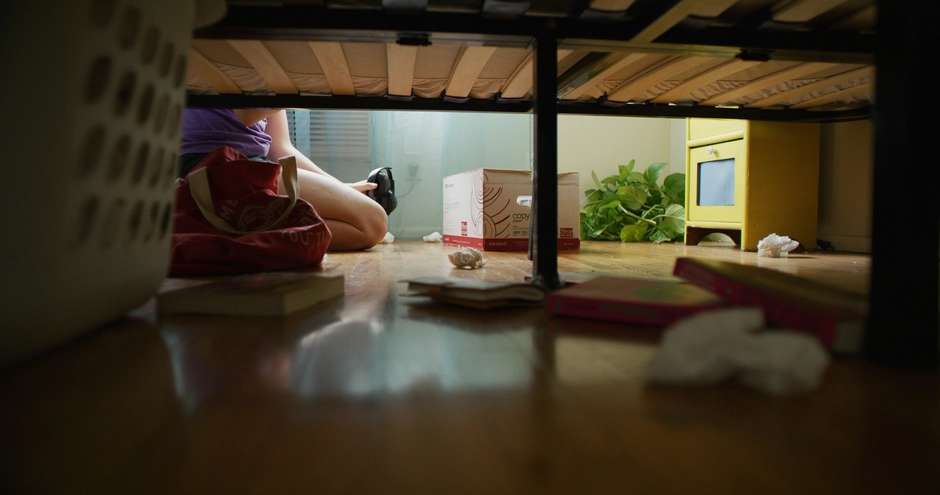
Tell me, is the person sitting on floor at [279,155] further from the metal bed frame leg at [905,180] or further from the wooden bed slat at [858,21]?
the metal bed frame leg at [905,180]

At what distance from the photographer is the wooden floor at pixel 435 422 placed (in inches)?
12.1

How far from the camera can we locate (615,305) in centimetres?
71

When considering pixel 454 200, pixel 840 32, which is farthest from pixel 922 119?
pixel 454 200

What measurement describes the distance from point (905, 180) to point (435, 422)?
0.41 meters

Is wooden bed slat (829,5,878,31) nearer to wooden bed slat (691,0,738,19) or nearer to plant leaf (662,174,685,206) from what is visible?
wooden bed slat (691,0,738,19)

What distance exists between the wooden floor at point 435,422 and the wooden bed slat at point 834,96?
123 cm

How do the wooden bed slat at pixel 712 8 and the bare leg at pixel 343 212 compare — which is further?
the bare leg at pixel 343 212

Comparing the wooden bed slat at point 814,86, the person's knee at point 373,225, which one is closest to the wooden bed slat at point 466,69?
the wooden bed slat at point 814,86

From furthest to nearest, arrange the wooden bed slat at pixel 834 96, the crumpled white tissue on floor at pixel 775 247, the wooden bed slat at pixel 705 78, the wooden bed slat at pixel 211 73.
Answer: the crumpled white tissue on floor at pixel 775 247
the wooden bed slat at pixel 834 96
the wooden bed slat at pixel 705 78
the wooden bed slat at pixel 211 73

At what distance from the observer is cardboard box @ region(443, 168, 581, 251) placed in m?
2.17

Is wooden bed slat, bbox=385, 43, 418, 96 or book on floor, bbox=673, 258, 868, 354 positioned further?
wooden bed slat, bbox=385, 43, 418, 96

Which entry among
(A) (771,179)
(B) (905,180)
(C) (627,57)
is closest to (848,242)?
A: (A) (771,179)

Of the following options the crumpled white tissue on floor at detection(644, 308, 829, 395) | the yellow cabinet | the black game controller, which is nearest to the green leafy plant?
the yellow cabinet

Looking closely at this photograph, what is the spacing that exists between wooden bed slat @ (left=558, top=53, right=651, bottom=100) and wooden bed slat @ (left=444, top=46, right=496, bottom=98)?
0.21 m
